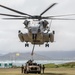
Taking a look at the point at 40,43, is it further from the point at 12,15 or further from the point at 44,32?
the point at 12,15

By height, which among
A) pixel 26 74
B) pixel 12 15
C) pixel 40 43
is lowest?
pixel 26 74

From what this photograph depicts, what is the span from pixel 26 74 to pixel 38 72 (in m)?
→ 2.47

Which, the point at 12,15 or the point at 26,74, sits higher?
the point at 12,15

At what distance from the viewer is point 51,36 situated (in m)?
65.8

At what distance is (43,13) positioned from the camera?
64.0 metres

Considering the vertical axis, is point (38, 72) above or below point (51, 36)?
below

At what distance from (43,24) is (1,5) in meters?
9.28

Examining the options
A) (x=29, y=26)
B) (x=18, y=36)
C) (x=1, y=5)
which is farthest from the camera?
(x=18, y=36)

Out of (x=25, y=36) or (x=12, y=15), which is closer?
(x=12, y=15)

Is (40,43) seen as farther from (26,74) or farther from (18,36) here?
(26,74)

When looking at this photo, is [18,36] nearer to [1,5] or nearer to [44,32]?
[44,32]

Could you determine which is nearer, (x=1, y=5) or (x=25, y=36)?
(x=1, y=5)

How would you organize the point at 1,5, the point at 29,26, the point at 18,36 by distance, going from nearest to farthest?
the point at 1,5
the point at 29,26
the point at 18,36

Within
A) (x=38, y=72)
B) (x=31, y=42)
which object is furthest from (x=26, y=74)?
(x=31, y=42)
